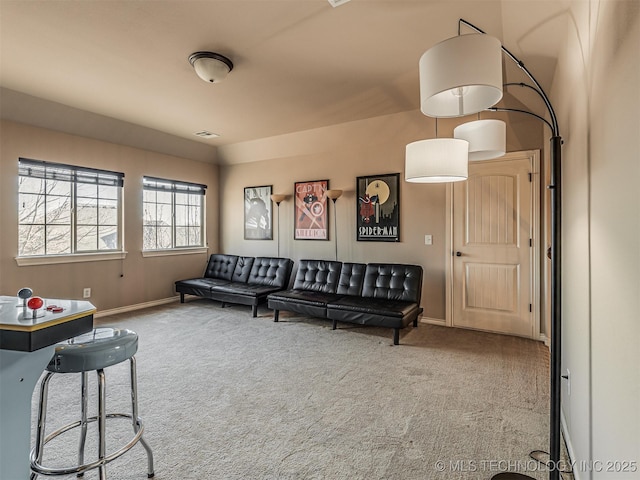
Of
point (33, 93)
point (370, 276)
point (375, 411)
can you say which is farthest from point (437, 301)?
point (33, 93)

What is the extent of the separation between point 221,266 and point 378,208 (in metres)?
3.04

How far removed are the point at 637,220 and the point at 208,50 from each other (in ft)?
10.3

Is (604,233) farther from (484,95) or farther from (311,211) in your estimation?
(311,211)

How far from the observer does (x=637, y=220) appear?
0.93 metres

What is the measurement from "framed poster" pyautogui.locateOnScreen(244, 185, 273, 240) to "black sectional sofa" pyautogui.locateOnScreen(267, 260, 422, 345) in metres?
1.32

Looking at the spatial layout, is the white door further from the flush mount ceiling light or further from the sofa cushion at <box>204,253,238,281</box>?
the sofa cushion at <box>204,253,238,281</box>

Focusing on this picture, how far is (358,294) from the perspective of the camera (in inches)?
178

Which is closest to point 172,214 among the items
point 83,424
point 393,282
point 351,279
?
point 351,279

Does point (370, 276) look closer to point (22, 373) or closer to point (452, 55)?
point (452, 55)

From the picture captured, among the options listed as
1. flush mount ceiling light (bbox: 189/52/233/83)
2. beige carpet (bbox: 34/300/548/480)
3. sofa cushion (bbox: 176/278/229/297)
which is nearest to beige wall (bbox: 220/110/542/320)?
sofa cushion (bbox: 176/278/229/297)

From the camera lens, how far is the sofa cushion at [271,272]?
5.34 meters

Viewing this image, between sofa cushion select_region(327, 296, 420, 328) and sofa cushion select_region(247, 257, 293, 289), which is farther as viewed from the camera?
sofa cushion select_region(247, 257, 293, 289)

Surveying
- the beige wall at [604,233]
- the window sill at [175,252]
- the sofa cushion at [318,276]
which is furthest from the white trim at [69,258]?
the beige wall at [604,233]

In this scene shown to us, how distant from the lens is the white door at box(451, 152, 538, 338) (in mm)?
3902
